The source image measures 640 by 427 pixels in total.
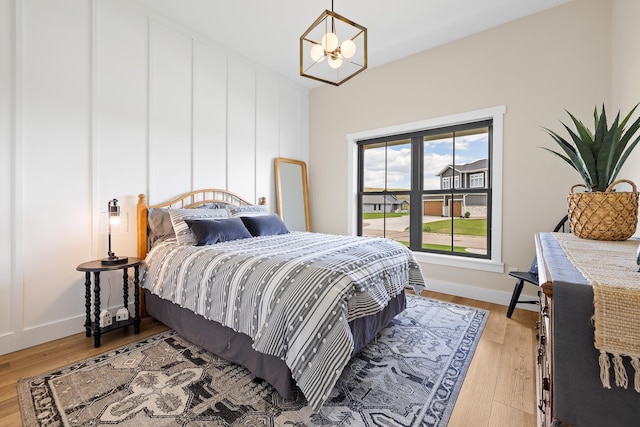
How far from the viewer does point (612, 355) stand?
1.95 ft

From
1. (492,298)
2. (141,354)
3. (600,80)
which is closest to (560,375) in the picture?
(141,354)

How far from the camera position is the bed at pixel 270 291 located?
1.47m

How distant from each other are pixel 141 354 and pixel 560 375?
2.45 meters

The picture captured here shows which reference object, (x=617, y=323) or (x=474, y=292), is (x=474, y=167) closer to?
(x=474, y=292)

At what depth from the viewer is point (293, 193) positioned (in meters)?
4.48

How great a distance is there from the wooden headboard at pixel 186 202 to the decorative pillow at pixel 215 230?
0.51 m

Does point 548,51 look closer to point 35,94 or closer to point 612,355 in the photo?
point 612,355

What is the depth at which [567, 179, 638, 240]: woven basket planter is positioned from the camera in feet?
4.20

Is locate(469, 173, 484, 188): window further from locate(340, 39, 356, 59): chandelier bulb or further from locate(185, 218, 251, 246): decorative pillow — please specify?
locate(185, 218, 251, 246): decorative pillow

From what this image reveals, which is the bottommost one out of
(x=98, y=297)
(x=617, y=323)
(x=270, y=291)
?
(x=98, y=297)

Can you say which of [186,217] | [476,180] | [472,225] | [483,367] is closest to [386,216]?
[472,225]

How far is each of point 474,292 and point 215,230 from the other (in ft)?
9.78

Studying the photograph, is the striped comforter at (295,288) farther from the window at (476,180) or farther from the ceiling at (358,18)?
the ceiling at (358,18)

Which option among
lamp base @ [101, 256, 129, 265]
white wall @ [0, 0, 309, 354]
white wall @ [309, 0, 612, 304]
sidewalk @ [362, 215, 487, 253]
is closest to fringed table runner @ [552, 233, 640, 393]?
white wall @ [309, 0, 612, 304]
